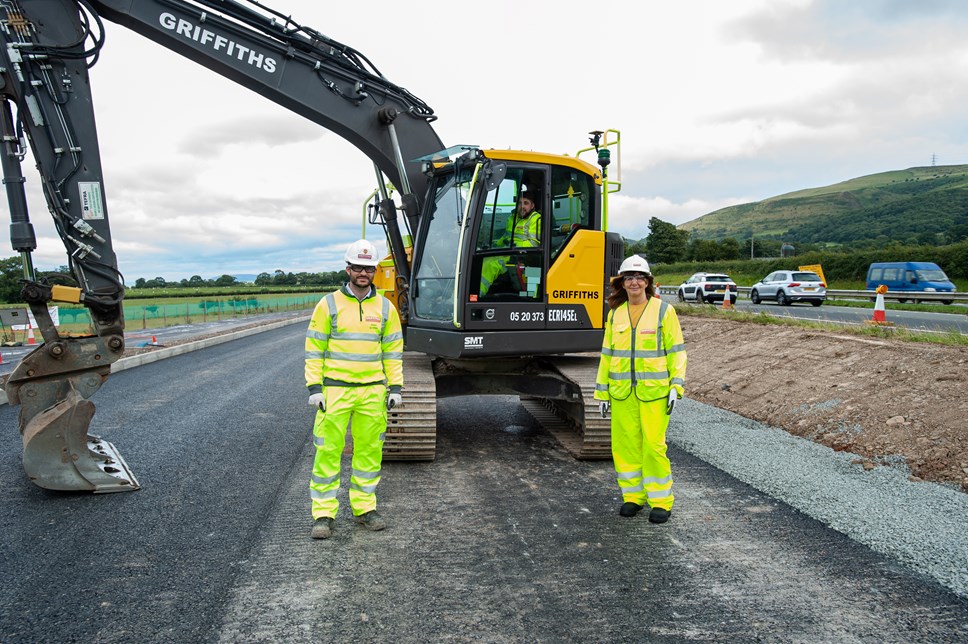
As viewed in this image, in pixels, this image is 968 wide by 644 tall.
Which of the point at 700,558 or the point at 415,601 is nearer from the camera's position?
the point at 415,601

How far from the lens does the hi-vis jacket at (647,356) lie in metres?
4.92

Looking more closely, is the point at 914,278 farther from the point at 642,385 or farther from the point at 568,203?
the point at 642,385

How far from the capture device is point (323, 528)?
4.43 meters

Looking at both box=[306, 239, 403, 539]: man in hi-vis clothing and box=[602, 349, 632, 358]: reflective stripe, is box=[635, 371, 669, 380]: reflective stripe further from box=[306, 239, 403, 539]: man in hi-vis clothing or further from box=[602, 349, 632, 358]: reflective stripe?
box=[306, 239, 403, 539]: man in hi-vis clothing

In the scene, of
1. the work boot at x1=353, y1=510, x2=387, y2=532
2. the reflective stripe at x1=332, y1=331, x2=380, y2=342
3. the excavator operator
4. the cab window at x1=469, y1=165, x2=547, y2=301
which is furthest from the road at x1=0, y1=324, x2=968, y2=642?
the excavator operator

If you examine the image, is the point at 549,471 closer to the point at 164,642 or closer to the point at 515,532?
the point at 515,532

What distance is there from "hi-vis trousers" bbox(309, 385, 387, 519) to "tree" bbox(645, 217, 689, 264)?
64.8 metres

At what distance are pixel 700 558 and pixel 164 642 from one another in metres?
3.05

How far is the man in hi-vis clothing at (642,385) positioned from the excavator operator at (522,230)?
1519 millimetres

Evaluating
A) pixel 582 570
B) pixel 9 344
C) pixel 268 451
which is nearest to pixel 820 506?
pixel 582 570

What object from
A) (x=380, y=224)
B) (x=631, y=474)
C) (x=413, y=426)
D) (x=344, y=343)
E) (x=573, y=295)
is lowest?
(x=631, y=474)

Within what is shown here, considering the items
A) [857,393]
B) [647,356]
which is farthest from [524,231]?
[857,393]

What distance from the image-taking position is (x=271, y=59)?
6891 millimetres

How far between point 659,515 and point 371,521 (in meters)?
2.08
